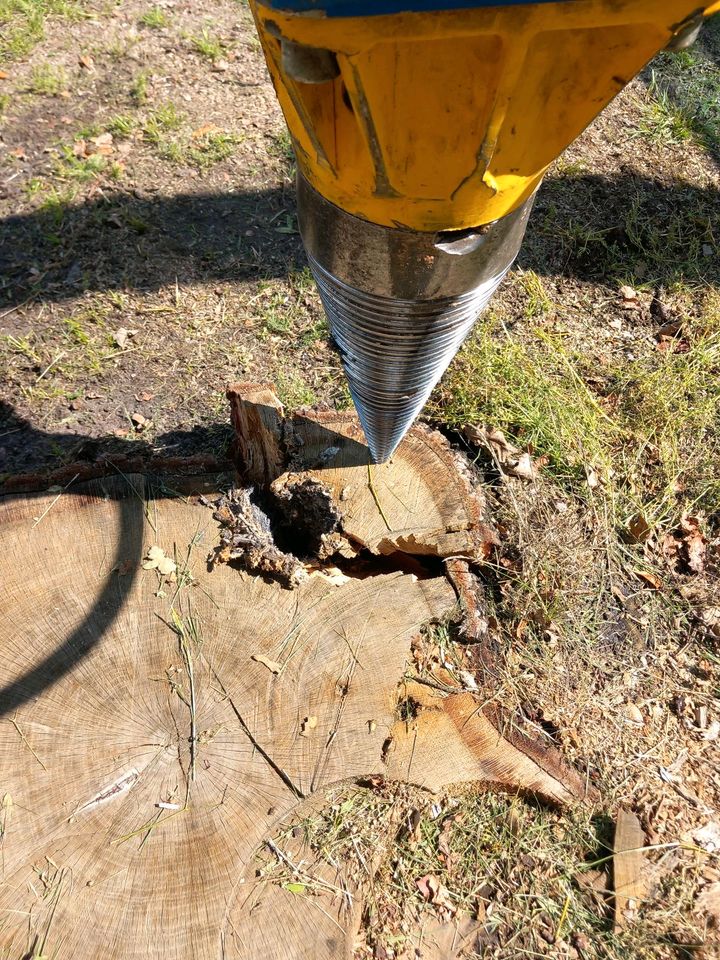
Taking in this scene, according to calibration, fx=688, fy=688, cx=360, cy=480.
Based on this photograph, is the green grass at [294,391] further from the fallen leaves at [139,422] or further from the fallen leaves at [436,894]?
the fallen leaves at [436,894]

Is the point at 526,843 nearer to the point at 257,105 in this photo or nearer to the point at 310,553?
the point at 310,553

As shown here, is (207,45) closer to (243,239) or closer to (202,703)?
(243,239)

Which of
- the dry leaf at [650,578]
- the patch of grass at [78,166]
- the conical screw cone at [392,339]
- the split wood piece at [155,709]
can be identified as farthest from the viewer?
the patch of grass at [78,166]

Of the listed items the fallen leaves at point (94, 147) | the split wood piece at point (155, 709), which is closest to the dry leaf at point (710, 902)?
the split wood piece at point (155, 709)

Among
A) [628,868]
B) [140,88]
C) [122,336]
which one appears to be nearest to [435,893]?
[628,868]

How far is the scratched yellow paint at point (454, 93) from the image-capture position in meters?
0.59

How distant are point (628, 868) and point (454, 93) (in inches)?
69.2

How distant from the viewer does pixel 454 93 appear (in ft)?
2.25

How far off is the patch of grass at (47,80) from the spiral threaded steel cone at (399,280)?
270 cm

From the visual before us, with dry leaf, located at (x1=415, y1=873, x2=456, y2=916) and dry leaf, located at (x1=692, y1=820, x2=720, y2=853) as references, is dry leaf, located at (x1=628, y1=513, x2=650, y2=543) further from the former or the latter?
dry leaf, located at (x1=415, y1=873, x2=456, y2=916)

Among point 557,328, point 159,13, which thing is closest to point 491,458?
point 557,328

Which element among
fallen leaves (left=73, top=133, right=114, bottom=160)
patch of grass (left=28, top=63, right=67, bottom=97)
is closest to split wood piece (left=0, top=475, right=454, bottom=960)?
fallen leaves (left=73, top=133, right=114, bottom=160)

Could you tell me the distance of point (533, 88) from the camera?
0.69 metres

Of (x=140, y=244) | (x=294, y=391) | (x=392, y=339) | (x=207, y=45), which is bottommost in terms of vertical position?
(x=294, y=391)
